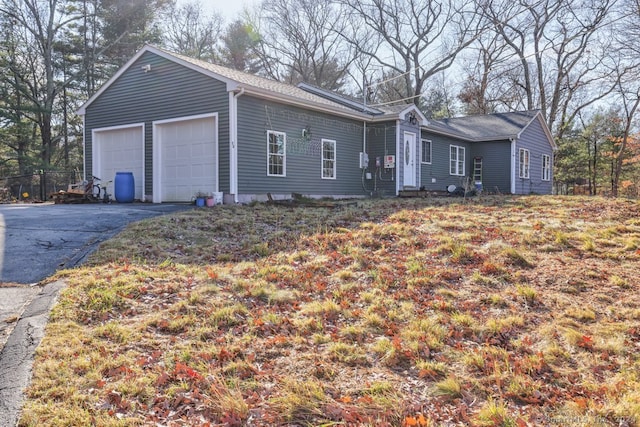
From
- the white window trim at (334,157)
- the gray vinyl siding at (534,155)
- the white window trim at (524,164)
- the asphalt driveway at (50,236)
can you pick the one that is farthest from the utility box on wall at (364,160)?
the white window trim at (524,164)

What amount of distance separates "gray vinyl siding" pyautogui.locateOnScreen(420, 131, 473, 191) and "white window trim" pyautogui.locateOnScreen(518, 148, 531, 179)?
3.10 meters

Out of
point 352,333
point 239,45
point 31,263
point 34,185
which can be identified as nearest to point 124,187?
point 31,263

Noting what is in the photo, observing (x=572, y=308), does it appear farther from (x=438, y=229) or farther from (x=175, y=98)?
(x=175, y=98)

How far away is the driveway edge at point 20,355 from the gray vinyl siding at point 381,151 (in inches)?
486

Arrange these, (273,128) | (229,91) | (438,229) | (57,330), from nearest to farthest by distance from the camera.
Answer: (57,330), (438,229), (229,91), (273,128)

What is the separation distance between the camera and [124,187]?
40.7 feet

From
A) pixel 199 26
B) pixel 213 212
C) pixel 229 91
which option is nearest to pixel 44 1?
pixel 199 26

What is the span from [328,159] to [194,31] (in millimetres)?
18789

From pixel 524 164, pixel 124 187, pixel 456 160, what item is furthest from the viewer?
pixel 524 164

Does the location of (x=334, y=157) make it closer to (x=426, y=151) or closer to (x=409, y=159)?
(x=409, y=159)

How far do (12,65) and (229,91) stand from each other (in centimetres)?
1628

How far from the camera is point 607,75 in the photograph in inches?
921

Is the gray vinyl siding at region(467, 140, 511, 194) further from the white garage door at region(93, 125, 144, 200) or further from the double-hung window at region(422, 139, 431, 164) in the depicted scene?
the white garage door at region(93, 125, 144, 200)

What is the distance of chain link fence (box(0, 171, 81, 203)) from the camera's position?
56.4 feet
